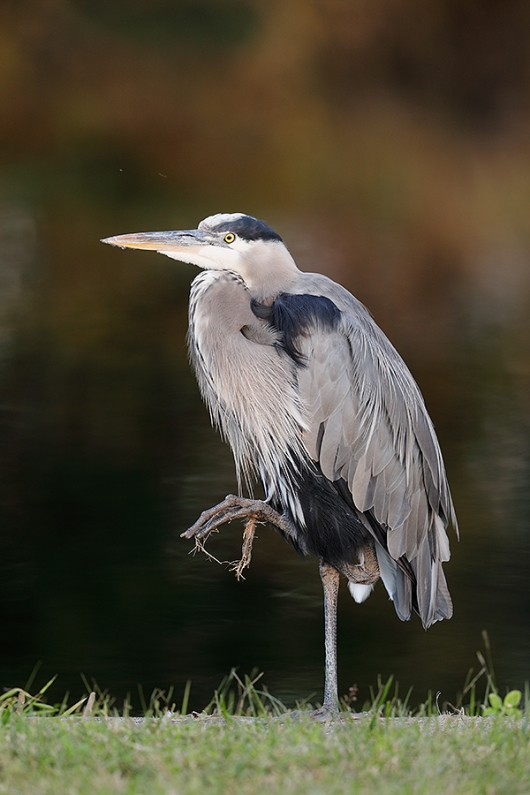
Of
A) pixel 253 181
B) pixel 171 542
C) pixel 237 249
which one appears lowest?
pixel 171 542

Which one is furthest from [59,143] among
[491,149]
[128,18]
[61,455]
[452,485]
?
[452,485]

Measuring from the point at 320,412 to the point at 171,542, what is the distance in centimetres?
345

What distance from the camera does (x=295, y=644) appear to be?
6.04 meters

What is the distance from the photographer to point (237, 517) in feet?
13.0

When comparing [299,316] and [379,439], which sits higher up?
[299,316]

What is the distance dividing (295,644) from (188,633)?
56cm

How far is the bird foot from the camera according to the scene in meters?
3.88

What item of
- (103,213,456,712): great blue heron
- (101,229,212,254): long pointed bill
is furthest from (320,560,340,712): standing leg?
(101,229,212,254): long pointed bill

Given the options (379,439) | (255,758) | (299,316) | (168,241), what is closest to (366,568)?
(379,439)

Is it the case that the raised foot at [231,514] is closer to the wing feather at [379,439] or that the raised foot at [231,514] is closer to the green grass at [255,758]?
the wing feather at [379,439]

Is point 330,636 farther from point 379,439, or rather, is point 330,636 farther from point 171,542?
point 171,542

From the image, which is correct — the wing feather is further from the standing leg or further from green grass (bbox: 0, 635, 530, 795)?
green grass (bbox: 0, 635, 530, 795)

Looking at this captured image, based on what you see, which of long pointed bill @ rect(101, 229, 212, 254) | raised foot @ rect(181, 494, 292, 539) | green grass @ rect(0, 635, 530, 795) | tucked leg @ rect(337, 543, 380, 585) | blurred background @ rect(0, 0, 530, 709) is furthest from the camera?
blurred background @ rect(0, 0, 530, 709)

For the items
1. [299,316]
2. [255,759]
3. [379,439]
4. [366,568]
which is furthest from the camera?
[366,568]
